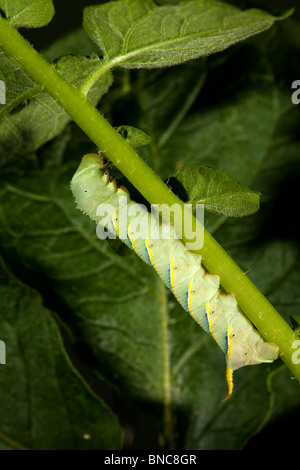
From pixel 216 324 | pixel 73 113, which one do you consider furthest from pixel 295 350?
pixel 73 113

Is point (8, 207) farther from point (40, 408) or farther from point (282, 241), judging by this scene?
point (282, 241)

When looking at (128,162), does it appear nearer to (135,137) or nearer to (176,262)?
(135,137)

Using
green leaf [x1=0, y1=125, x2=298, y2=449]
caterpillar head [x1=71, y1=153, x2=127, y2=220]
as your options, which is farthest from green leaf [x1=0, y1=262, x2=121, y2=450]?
caterpillar head [x1=71, y1=153, x2=127, y2=220]

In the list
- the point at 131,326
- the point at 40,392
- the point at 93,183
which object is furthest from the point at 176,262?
the point at 40,392

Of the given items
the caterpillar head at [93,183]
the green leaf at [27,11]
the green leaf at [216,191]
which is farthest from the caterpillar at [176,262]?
the green leaf at [27,11]

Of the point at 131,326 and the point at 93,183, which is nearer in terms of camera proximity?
the point at 93,183

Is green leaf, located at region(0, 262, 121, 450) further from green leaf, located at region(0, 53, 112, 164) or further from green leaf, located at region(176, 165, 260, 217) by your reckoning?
green leaf, located at region(176, 165, 260, 217)

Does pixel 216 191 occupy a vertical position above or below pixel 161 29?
below

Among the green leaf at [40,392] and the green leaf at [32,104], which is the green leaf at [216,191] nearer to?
the green leaf at [32,104]
